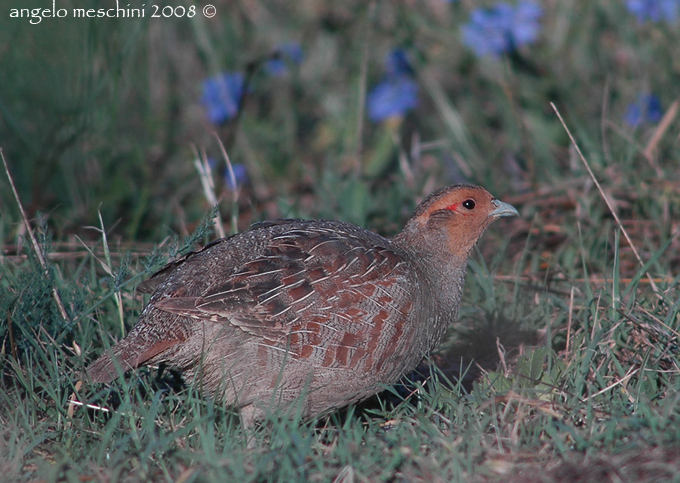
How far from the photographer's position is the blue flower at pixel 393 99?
283 inches

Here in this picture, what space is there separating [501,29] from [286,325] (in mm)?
3963

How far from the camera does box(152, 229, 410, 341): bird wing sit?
11.6ft

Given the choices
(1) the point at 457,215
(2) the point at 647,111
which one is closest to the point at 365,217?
(1) the point at 457,215

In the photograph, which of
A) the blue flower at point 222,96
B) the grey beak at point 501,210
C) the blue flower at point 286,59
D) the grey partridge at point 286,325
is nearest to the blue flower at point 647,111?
the grey beak at point 501,210

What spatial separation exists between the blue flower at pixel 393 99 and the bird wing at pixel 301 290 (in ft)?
11.5

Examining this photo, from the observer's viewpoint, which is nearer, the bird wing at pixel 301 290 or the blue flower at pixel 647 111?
the bird wing at pixel 301 290

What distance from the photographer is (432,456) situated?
9.96 ft

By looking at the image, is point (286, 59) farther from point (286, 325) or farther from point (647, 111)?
point (286, 325)

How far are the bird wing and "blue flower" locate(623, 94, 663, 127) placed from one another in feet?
11.5

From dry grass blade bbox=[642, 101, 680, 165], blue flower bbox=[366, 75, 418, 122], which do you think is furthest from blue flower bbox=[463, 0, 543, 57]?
dry grass blade bbox=[642, 101, 680, 165]

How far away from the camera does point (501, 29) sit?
6516 millimetres

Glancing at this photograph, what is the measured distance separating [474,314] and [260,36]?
14.9 ft

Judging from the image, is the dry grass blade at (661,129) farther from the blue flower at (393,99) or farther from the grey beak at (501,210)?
the blue flower at (393,99)

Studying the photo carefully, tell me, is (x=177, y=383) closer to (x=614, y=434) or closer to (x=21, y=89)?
(x=614, y=434)
